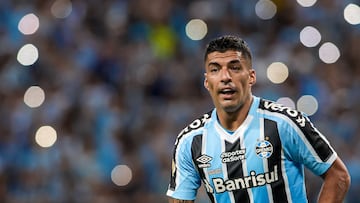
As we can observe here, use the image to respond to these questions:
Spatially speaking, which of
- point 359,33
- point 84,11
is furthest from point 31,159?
point 359,33

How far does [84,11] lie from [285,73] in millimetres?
2593

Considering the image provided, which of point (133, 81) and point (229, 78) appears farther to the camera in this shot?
point (133, 81)

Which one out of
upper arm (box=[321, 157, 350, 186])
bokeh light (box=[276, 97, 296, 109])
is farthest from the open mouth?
bokeh light (box=[276, 97, 296, 109])

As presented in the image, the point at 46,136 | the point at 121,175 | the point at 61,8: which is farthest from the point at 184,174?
the point at 61,8

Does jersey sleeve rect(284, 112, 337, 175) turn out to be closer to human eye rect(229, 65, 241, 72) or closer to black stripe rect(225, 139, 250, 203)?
black stripe rect(225, 139, 250, 203)

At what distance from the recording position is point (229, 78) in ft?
17.3

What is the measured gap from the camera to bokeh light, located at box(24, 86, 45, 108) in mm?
9852

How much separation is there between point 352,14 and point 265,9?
3.12 feet

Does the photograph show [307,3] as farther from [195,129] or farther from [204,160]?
[204,160]

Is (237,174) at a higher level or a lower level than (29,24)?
lower

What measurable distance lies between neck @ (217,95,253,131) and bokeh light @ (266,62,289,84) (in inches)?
149

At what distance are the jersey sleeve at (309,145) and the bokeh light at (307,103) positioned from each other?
3.89m

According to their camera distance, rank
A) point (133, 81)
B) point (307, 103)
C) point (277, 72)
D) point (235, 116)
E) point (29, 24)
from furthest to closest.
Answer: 1. point (29, 24)
2. point (133, 81)
3. point (277, 72)
4. point (307, 103)
5. point (235, 116)

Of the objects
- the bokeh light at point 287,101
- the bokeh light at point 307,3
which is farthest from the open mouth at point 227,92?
the bokeh light at point 307,3
